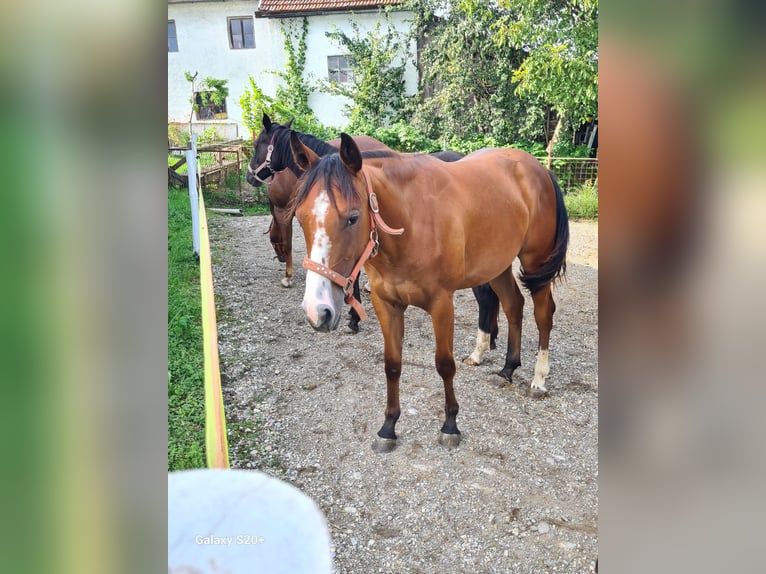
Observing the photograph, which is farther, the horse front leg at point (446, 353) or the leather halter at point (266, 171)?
the leather halter at point (266, 171)

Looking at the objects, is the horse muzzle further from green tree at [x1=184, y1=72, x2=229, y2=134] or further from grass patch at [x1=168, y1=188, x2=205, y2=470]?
green tree at [x1=184, y1=72, x2=229, y2=134]

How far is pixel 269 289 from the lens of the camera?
152 inches

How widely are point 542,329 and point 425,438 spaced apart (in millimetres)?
900

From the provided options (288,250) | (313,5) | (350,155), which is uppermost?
(313,5)

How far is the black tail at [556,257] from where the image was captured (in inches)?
99.0

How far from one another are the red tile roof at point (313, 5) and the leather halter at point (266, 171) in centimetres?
72

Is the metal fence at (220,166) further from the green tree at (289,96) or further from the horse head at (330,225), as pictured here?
the horse head at (330,225)

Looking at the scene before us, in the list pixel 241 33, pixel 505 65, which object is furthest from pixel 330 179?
pixel 505 65

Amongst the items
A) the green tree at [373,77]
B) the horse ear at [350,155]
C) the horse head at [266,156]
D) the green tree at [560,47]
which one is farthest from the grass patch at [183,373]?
the green tree at [560,47]

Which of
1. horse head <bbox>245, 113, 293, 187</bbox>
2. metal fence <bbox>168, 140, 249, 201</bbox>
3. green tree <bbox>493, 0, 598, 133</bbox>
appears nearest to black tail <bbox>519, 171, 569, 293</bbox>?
green tree <bbox>493, 0, 598, 133</bbox>

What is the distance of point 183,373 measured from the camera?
6.02 feet

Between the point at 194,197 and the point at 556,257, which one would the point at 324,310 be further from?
the point at 194,197

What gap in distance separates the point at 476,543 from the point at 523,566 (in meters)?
0.16

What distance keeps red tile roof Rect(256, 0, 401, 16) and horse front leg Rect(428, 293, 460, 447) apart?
4.48 ft
